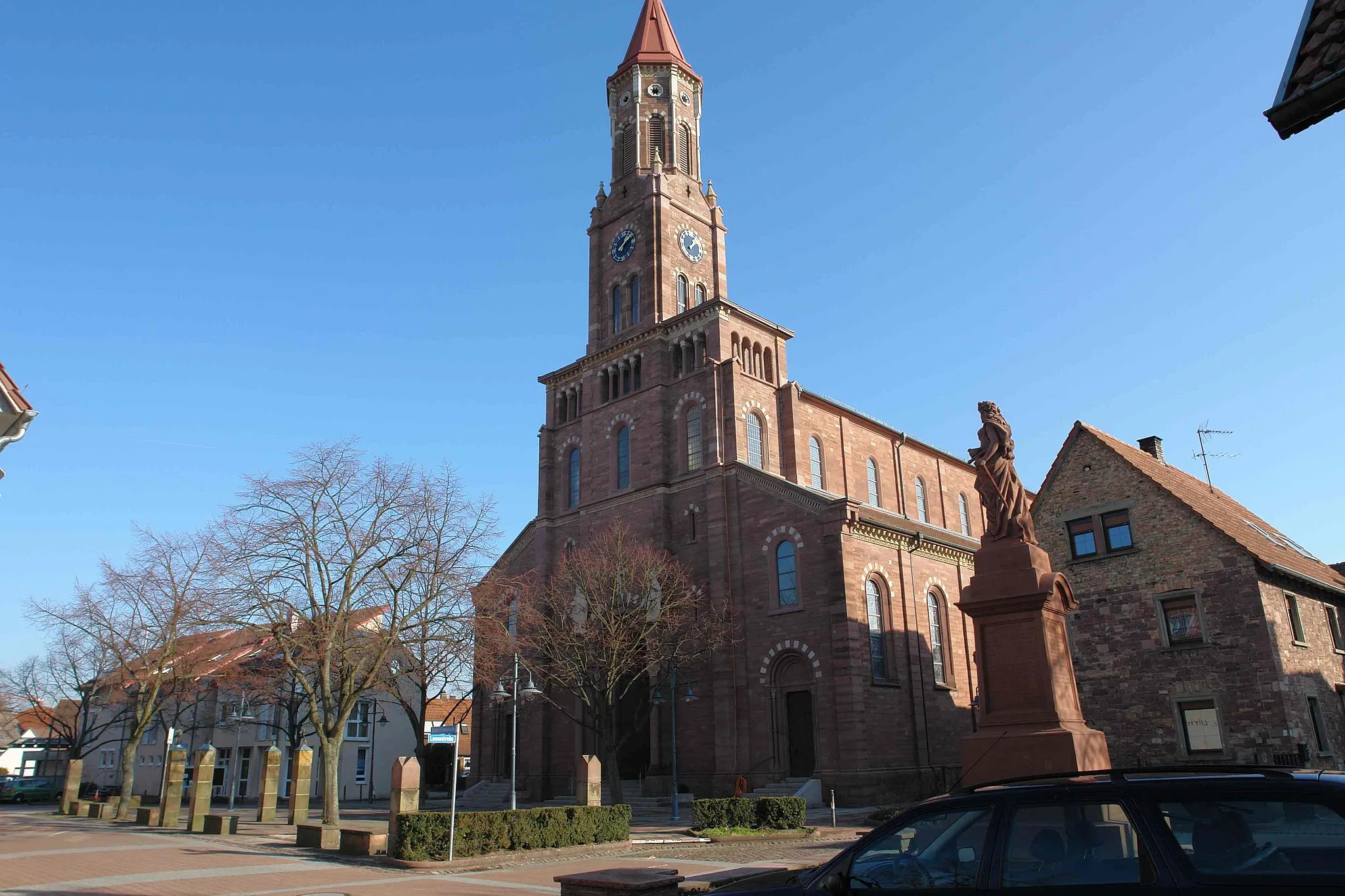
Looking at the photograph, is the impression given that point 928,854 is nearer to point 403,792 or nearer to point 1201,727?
point 403,792

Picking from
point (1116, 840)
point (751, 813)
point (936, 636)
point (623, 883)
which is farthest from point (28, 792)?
point (1116, 840)

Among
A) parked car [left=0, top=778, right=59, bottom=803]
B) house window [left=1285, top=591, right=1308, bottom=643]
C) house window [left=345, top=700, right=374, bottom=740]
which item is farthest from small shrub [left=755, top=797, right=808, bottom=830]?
parked car [left=0, top=778, right=59, bottom=803]

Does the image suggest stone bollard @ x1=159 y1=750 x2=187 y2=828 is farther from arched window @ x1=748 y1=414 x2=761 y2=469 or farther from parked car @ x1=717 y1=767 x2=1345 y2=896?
parked car @ x1=717 y1=767 x2=1345 y2=896

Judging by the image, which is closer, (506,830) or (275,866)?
(275,866)

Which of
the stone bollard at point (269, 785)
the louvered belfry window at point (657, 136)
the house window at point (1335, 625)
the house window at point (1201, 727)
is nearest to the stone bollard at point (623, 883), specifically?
the house window at point (1201, 727)

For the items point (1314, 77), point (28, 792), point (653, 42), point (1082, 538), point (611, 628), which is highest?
point (653, 42)

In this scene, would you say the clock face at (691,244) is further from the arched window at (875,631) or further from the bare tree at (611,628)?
the arched window at (875,631)

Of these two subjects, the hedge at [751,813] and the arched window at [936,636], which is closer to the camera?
the hedge at [751,813]

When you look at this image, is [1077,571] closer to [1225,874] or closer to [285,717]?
[1225,874]

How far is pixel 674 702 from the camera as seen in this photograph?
114 ft

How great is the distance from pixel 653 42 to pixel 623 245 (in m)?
13.9

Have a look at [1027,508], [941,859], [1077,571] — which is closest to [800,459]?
[1077,571]

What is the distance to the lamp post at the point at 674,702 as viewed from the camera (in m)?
31.4

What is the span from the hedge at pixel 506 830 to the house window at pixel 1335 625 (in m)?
22.9
